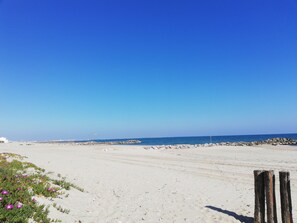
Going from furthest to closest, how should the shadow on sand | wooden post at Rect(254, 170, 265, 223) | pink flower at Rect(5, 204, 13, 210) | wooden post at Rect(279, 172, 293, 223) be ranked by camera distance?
the shadow on sand, wooden post at Rect(254, 170, 265, 223), wooden post at Rect(279, 172, 293, 223), pink flower at Rect(5, 204, 13, 210)

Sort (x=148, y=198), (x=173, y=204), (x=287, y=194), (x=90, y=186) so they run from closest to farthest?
1. (x=287, y=194)
2. (x=173, y=204)
3. (x=148, y=198)
4. (x=90, y=186)

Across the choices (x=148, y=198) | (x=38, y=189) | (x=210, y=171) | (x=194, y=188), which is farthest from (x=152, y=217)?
(x=210, y=171)

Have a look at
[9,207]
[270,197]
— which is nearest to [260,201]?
[270,197]

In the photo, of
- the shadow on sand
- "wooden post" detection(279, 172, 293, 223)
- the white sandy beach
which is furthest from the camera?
the white sandy beach

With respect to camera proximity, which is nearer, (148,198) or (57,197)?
(57,197)

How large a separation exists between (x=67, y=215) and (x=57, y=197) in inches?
66.4

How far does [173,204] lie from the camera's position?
9758 millimetres

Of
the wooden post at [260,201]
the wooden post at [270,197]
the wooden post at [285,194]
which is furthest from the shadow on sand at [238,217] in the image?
the wooden post at [285,194]

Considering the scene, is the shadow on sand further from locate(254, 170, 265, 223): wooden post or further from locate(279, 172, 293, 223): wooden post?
locate(279, 172, 293, 223): wooden post

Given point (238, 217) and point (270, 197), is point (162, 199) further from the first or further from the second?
point (270, 197)

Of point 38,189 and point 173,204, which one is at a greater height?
point 38,189

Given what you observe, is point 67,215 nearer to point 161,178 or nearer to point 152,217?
point 152,217

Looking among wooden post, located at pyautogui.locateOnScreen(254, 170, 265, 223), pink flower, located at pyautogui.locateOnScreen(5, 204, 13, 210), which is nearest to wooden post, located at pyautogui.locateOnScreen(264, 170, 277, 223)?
wooden post, located at pyautogui.locateOnScreen(254, 170, 265, 223)

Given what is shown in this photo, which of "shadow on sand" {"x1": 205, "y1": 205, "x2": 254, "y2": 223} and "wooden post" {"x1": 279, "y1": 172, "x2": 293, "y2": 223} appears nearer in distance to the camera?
"wooden post" {"x1": 279, "y1": 172, "x2": 293, "y2": 223}
